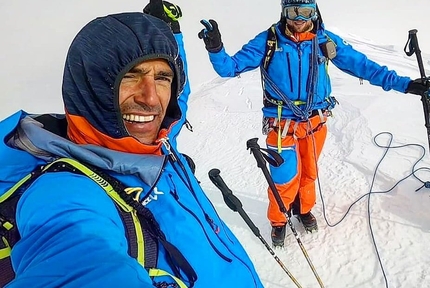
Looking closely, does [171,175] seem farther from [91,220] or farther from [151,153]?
[91,220]

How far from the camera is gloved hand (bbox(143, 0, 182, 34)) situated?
2000 millimetres

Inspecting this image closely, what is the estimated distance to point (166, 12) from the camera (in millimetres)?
2025

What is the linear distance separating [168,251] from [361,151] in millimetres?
3502

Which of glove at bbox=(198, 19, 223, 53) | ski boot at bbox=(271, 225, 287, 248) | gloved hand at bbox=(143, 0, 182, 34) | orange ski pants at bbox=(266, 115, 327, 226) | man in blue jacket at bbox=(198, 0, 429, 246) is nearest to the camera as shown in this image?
gloved hand at bbox=(143, 0, 182, 34)

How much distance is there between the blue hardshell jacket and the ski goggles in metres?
0.13

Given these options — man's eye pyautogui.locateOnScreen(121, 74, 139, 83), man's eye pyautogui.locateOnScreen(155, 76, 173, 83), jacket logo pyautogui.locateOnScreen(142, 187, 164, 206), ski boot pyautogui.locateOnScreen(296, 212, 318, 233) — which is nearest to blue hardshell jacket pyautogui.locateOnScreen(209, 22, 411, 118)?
ski boot pyautogui.locateOnScreen(296, 212, 318, 233)

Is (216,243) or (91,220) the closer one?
(91,220)

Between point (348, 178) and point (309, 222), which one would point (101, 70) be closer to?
point (309, 222)

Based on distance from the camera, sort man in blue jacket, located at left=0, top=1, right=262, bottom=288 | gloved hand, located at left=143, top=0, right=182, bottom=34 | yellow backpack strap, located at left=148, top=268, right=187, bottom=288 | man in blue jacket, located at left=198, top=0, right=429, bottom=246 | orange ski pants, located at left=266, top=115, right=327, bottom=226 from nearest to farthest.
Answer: man in blue jacket, located at left=0, top=1, right=262, bottom=288 → yellow backpack strap, located at left=148, top=268, right=187, bottom=288 → gloved hand, located at left=143, top=0, right=182, bottom=34 → man in blue jacket, located at left=198, top=0, right=429, bottom=246 → orange ski pants, located at left=266, top=115, right=327, bottom=226

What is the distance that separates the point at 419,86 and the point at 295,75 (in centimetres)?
83

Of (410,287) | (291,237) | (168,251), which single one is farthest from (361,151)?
(168,251)

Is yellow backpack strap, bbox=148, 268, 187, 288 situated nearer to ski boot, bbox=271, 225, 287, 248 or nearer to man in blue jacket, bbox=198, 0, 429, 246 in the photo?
man in blue jacket, bbox=198, 0, 429, 246

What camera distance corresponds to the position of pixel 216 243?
1.25 m

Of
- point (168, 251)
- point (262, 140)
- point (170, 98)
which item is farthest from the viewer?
point (262, 140)
